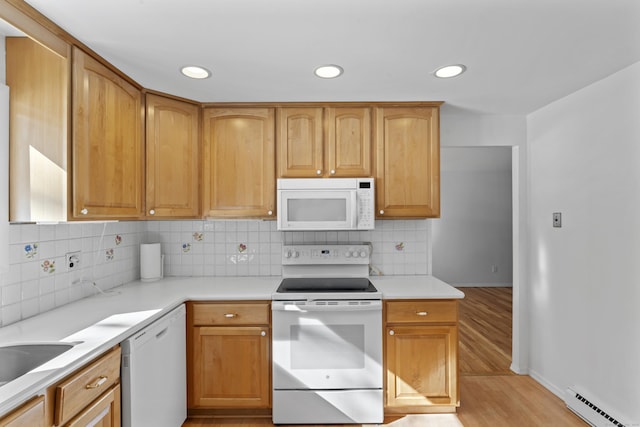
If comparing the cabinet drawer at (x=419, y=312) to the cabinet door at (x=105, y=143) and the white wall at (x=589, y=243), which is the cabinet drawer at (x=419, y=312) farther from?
the cabinet door at (x=105, y=143)

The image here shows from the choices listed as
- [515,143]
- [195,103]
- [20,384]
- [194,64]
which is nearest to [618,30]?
[515,143]

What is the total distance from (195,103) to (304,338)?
5.84 feet

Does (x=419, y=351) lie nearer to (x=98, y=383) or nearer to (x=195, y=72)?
(x=98, y=383)

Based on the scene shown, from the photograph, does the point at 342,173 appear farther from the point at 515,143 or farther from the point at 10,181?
the point at 10,181

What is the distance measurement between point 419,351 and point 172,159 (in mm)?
2063

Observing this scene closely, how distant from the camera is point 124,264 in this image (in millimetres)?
2523

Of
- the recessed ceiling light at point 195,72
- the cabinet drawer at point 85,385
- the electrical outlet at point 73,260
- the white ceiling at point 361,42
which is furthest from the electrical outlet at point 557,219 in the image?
the electrical outlet at point 73,260

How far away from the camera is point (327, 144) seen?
249 cm

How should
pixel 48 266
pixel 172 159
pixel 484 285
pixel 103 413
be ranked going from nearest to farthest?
pixel 103 413 → pixel 48 266 → pixel 172 159 → pixel 484 285

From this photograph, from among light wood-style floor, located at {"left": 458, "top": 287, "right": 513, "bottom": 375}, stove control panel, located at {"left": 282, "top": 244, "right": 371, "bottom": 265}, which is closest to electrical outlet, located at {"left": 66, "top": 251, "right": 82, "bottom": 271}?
stove control panel, located at {"left": 282, "top": 244, "right": 371, "bottom": 265}

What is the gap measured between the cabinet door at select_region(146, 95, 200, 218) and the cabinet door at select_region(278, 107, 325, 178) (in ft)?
2.03

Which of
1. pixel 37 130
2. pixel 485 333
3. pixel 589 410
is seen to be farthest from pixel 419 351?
pixel 37 130

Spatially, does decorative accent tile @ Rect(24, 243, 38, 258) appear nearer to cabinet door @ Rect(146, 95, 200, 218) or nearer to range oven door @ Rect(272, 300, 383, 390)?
cabinet door @ Rect(146, 95, 200, 218)

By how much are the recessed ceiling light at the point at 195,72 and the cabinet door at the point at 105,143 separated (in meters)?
0.38
